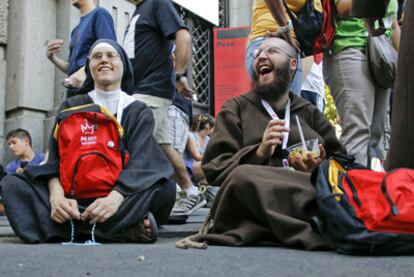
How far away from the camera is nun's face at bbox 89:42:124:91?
13.9 ft

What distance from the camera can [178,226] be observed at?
4.80 metres

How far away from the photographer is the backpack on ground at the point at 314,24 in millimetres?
4312

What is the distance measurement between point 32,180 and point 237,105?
1190 millimetres

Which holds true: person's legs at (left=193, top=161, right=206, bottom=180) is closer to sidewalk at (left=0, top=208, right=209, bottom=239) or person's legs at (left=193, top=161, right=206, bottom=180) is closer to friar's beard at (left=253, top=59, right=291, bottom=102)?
sidewalk at (left=0, top=208, right=209, bottom=239)

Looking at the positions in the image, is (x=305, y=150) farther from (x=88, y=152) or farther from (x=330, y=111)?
(x=330, y=111)

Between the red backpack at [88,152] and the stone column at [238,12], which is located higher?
the stone column at [238,12]

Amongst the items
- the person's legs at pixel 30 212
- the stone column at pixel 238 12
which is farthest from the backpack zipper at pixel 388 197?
the stone column at pixel 238 12

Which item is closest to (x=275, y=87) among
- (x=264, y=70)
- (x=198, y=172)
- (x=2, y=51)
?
(x=264, y=70)

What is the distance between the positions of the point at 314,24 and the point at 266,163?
40.6 inches

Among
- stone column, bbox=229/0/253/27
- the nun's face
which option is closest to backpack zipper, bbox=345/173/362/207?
the nun's face

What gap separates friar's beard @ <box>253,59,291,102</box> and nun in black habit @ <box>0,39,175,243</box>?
25.3 inches

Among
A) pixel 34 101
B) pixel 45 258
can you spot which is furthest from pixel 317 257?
pixel 34 101

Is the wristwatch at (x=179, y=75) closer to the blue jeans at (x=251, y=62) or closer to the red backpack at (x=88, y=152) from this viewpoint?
the blue jeans at (x=251, y=62)

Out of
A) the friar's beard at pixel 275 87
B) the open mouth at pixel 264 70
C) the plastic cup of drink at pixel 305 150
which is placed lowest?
the plastic cup of drink at pixel 305 150
